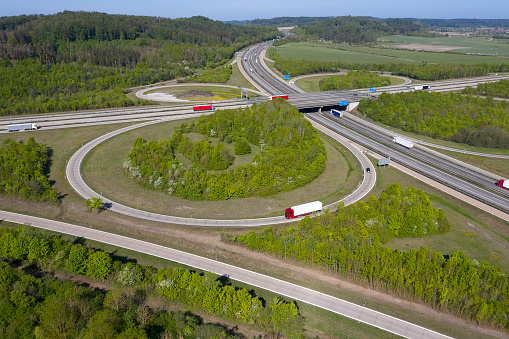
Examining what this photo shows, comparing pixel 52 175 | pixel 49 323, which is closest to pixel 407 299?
pixel 49 323

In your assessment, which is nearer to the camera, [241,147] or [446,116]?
[241,147]

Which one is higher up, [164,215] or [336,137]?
[336,137]

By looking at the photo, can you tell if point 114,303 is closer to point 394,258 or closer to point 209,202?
point 209,202

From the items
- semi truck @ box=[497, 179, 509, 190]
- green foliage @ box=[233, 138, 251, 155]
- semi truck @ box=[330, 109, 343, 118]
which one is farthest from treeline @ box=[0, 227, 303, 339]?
semi truck @ box=[330, 109, 343, 118]

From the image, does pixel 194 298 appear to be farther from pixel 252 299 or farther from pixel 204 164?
pixel 204 164

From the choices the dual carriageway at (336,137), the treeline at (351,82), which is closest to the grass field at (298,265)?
the dual carriageway at (336,137)

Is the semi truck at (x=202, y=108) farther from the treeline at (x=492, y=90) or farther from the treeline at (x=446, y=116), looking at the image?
the treeline at (x=492, y=90)

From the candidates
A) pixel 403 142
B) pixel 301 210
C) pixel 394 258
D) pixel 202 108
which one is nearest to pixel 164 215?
pixel 301 210

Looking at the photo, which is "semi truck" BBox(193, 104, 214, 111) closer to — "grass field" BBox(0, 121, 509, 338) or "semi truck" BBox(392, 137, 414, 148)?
"grass field" BBox(0, 121, 509, 338)
